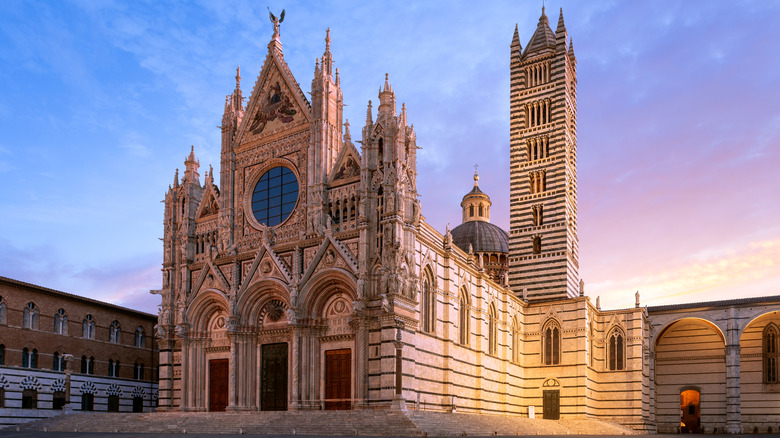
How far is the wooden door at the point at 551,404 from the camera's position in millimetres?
43781

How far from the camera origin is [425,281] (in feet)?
114

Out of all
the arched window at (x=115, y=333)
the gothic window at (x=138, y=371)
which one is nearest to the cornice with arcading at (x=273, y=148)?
the arched window at (x=115, y=333)

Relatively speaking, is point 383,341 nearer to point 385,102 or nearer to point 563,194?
point 385,102

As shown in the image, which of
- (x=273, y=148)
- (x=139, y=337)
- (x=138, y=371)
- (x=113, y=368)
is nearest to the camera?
(x=273, y=148)

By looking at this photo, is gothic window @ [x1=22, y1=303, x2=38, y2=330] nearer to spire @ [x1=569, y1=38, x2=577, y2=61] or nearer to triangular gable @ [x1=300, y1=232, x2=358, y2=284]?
triangular gable @ [x1=300, y1=232, x2=358, y2=284]

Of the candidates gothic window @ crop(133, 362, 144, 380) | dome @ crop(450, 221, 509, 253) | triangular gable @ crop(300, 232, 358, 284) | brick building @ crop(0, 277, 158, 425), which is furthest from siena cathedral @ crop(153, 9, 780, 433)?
dome @ crop(450, 221, 509, 253)

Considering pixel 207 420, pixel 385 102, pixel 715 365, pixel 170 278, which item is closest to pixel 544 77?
pixel 385 102

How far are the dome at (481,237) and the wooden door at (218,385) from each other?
85.8 ft

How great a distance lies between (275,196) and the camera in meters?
38.1

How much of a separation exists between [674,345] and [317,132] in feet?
100.0

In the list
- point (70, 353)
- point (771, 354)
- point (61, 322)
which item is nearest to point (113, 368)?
point (70, 353)

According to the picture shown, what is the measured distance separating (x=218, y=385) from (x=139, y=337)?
12.1 meters

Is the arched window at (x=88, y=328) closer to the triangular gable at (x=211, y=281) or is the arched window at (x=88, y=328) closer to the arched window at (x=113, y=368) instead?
the arched window at (x=113, y=368)

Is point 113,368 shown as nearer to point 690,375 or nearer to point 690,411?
point 690,375
